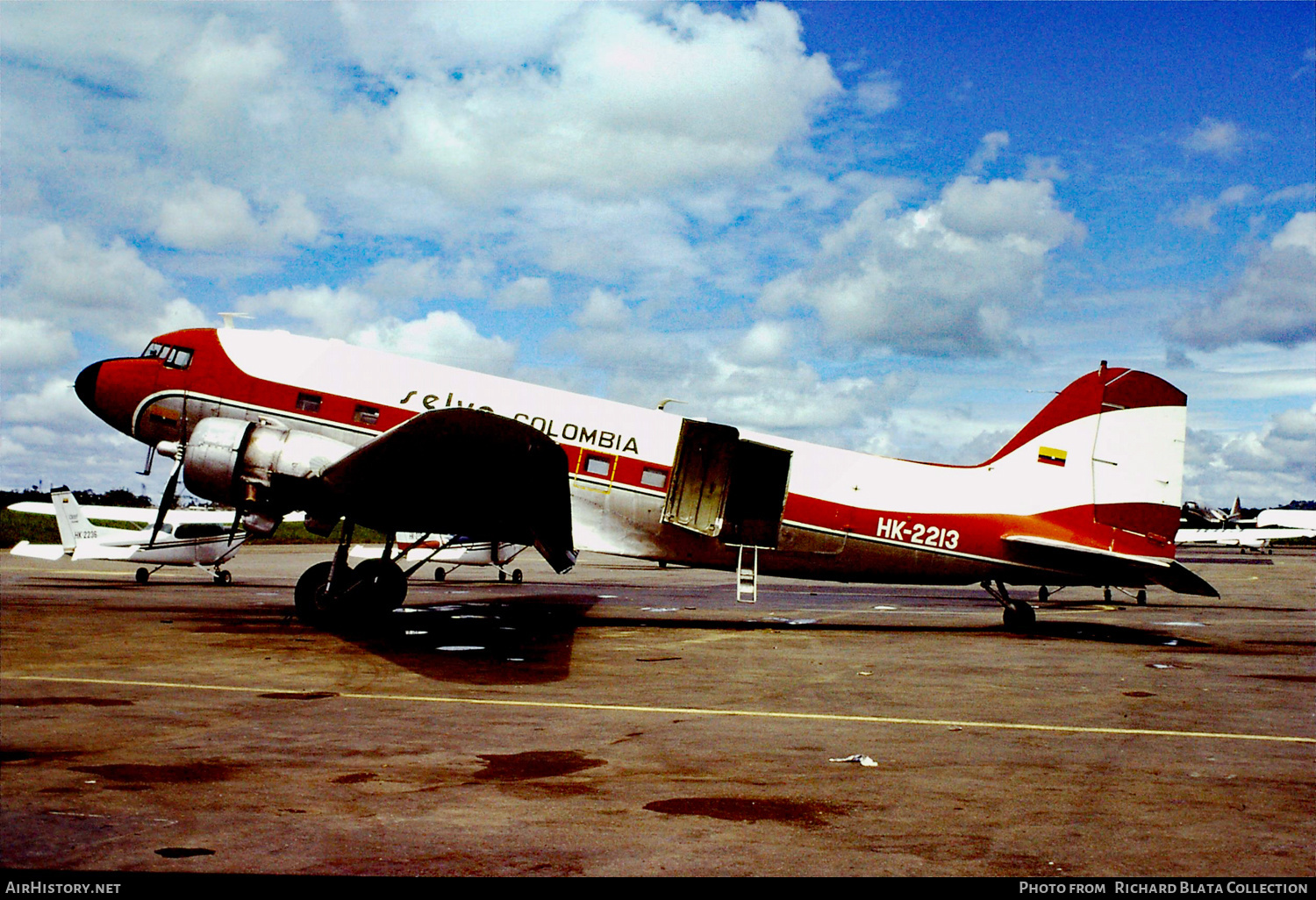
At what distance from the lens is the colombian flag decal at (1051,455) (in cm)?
1833

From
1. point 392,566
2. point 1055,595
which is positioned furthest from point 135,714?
point 1055,595

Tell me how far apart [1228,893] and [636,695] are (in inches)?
263

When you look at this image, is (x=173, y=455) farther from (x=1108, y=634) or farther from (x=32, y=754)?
(x=1108, y=634)

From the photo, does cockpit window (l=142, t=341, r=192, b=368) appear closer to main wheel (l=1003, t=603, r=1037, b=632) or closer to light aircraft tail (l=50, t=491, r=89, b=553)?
light aircraft tail (l=50, t=491, r=89, b=553)

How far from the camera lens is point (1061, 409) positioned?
18688mm

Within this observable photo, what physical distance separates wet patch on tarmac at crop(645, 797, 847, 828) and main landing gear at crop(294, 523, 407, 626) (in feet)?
34.2

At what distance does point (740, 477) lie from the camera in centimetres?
1752

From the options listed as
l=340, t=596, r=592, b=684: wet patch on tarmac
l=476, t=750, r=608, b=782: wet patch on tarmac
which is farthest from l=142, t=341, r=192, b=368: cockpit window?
l=476, t=750, r=608, b=782: wet patch on tarmac

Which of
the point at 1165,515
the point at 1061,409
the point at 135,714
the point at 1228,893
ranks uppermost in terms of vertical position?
the point at 1061,409

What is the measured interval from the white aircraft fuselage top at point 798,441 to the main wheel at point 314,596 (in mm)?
2324

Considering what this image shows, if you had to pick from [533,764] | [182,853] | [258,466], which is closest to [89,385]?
[258,466]

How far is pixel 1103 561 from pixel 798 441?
571 cm

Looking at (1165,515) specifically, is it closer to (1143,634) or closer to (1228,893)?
(1143,634)

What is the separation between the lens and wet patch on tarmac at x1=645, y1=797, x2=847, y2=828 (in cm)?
603
